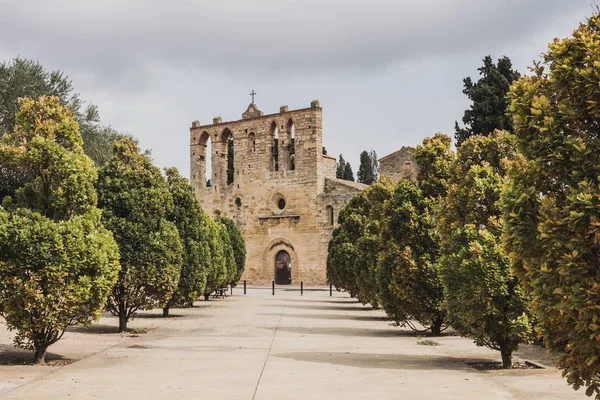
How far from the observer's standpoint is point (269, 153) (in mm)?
46531

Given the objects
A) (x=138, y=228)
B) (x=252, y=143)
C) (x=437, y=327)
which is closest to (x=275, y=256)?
(x=252, y=143)

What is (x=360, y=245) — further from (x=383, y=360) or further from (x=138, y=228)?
(x=383, y=360)

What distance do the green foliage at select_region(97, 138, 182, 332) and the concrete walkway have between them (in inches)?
41.2

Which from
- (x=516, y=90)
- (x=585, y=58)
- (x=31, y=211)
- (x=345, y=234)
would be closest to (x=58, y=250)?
(x=31, y=211)

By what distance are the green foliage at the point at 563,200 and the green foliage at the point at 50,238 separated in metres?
6.35

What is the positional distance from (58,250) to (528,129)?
6732 millimetres

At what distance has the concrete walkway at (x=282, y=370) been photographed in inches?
300

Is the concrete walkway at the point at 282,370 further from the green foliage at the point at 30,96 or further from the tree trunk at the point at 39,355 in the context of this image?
the green foliage at the point at 30,96

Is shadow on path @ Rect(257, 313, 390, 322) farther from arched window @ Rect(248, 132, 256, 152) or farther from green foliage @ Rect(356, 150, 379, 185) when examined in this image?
green foliage @ Rect(356, 150, 379, 185)

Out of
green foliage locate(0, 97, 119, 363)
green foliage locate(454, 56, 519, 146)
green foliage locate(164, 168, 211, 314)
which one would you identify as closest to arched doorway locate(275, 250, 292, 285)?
green foliage locate(454, 56, 519, 146)

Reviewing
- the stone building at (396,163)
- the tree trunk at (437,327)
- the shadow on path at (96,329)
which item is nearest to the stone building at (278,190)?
the stone building at (396,163)

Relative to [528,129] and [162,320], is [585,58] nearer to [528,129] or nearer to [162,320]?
[528,129]

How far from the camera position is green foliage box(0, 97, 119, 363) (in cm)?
958

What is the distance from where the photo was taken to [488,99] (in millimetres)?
30766
